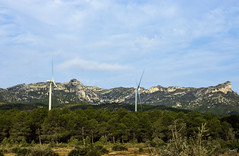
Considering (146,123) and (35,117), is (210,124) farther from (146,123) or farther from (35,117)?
(35,117)

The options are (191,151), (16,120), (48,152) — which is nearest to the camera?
(191,151)

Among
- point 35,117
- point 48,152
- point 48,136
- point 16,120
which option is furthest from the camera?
point 35,117

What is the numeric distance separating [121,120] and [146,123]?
9.09 meters

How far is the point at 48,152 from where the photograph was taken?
3269cm

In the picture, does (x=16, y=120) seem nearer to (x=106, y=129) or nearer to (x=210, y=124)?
(x=106, y=129)

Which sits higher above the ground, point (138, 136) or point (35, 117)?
point (35, 117)

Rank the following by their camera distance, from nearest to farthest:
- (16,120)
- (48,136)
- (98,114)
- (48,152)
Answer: (48,152), (48,136), (16,120), (98,114)

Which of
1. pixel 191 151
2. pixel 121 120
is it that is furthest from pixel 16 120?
pixel 191 151

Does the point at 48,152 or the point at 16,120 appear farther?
the point at 16,120

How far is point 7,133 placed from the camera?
287ft

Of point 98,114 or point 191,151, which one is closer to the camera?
point 191,151

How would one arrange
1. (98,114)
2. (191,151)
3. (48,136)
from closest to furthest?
(191,151), (48,136), (98,114)

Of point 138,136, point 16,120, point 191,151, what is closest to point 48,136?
point 16,120

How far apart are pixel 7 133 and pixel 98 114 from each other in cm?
3264
